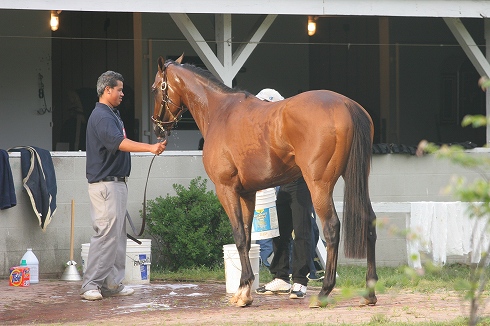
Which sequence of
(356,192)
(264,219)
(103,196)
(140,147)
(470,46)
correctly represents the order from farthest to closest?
1. (470,46)
2. (264,219)
3. (103,196)
4. (140,147)
5. (356,192)

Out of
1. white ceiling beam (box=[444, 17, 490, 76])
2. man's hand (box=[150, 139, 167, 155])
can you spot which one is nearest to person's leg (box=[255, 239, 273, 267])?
man's hand (box=[150, 139, 167, 155])

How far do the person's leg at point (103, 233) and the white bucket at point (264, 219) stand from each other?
137 centimetres

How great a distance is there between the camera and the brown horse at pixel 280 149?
6.77 meters

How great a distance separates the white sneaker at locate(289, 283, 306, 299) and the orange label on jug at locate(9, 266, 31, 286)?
3091mm

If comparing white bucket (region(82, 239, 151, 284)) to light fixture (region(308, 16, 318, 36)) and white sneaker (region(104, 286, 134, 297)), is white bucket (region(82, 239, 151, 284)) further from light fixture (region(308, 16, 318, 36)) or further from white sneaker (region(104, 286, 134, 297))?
light fixture (region(308, 16, 318, 36))

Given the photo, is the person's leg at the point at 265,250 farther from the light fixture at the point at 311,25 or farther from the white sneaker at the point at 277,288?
the light fixture at the point at 311,25

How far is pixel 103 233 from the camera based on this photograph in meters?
7.89

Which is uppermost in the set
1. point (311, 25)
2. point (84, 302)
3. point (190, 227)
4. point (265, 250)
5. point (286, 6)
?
point (311, 25)

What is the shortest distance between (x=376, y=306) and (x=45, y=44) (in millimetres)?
8299

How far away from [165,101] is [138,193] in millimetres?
2547

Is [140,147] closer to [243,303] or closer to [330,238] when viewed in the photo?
[243,303]

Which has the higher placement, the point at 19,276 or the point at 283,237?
the point at 283,237

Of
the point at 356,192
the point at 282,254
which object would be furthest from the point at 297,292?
the point at 356,192

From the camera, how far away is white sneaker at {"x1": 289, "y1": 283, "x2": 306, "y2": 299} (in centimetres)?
766
